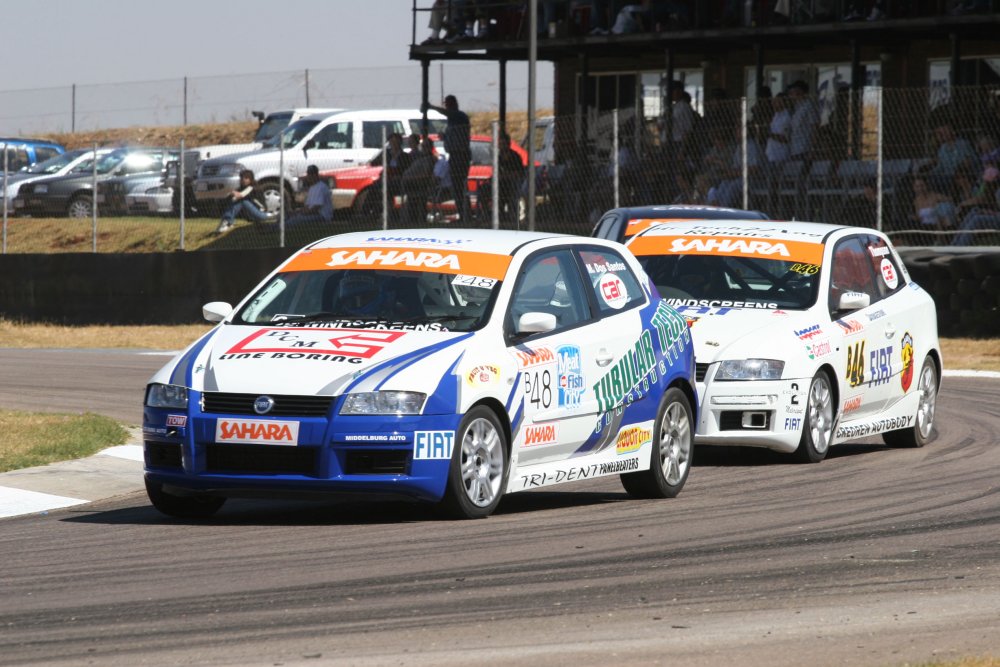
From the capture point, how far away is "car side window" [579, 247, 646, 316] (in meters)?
9.99

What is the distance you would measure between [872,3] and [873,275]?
16.5 meters

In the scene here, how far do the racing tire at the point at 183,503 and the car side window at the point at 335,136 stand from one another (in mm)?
24765

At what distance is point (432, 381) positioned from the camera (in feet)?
27.8

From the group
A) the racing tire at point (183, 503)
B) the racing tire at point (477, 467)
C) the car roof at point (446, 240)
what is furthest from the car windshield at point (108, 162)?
the racing tire at point (477, 467)

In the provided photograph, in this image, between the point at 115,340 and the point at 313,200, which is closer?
the point at 115,340

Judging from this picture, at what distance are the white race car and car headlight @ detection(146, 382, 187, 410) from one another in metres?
4.17

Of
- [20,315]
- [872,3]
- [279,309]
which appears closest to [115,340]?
[20,315]

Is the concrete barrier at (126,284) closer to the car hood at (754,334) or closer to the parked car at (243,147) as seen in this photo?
the parked car at (243,147)

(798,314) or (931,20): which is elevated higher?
(931,20)

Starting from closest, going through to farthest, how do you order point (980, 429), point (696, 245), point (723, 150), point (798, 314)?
1. point (798, 314)
2. point (696, 245)
3. point (980, 429)
4. point (723, 150)

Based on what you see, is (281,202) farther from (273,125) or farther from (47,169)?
(47,169)

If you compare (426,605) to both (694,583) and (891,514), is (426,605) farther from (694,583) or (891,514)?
(891,514)

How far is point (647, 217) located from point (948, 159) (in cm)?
601

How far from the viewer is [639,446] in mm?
9930
